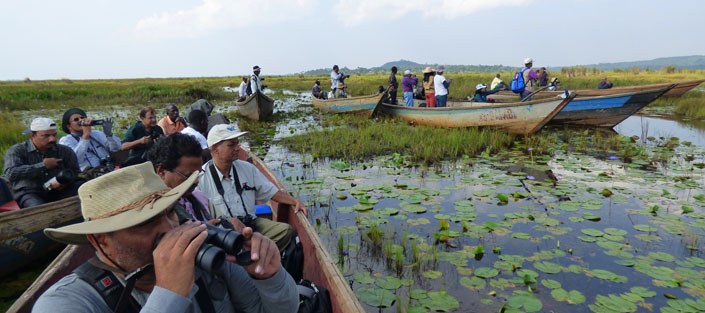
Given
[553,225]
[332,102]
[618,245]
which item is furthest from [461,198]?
[332,102]

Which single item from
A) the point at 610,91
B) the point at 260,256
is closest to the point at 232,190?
the point at 260,256

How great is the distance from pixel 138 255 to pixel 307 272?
173 cm

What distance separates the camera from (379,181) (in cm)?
602

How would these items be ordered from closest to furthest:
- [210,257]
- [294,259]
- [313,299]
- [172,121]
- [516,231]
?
[210,257]
[313,299]
[294,259]
[516,231]
[172,121]

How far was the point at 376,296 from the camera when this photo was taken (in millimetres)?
3084

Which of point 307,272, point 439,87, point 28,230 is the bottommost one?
point 307,272

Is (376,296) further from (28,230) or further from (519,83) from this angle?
(519,83)

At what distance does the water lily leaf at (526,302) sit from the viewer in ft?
9.20

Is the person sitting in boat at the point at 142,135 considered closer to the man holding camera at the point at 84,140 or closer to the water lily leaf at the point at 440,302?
the man holding camera at the point at 84,140

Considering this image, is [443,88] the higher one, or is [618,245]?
[443,88]

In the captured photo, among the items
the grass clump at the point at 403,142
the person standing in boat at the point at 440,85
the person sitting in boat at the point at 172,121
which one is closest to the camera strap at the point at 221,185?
the person sitting in boat at the point at 172,121

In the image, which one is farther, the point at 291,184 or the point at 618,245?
the point at 291,184

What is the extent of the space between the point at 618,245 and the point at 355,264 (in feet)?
8.97

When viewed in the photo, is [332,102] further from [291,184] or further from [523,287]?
[523,287]
